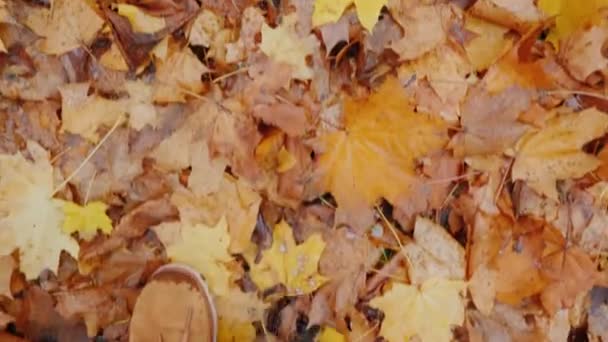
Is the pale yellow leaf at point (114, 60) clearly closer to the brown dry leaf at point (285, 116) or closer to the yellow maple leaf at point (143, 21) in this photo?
the yellow maple leaf at point (143, 21)

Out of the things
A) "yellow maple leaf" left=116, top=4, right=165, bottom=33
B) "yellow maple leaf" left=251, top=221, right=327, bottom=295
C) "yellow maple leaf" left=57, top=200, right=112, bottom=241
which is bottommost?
"yellow maple leaf" left=251, top=221, right=327, bottom=295

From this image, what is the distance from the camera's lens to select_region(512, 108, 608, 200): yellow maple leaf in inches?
45.8

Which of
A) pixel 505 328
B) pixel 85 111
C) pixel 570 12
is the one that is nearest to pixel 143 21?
pixel 85 111

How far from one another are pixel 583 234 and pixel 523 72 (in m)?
0.33

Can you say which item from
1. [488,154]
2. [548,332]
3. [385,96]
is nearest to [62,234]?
[385,96]

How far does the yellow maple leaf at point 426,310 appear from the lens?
48.2 inches

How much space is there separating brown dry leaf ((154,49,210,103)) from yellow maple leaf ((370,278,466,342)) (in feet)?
1.77

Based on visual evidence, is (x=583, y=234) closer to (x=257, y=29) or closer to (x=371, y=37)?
(x=371, y=37)

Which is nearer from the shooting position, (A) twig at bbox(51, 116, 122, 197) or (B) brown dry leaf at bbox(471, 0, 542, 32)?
(B) brown dry leaf at bbox(471, 0, 542, 32)

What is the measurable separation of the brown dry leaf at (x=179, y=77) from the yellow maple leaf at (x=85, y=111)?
3.6 inches

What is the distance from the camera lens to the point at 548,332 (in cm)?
126

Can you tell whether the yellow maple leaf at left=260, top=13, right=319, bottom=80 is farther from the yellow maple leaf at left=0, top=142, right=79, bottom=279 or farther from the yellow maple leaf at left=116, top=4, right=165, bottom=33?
the yellow maple leaf at left=0, top=142, right=79, bottom=279

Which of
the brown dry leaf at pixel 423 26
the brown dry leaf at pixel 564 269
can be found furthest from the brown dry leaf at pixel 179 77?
the brown dry leaf at pixel 564 269

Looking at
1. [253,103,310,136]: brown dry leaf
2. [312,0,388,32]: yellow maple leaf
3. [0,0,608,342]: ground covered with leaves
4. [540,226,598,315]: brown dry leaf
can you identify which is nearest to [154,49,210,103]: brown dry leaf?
[0,0,608,342]: ground covered with leaves
